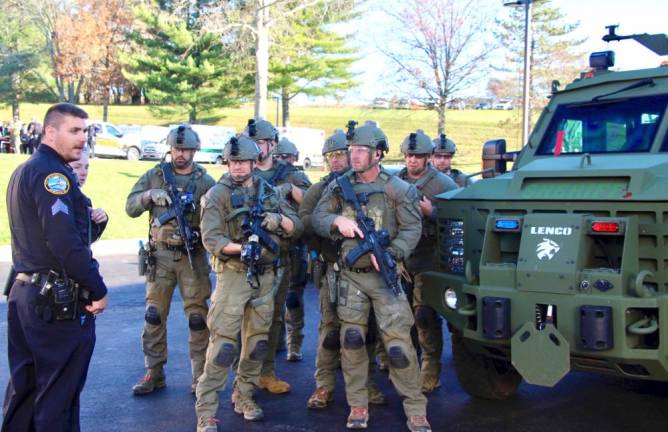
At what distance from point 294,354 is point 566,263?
3.46 meters

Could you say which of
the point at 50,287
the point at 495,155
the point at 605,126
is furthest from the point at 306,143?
the point at 50,287

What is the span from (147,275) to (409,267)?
2133 millimetres

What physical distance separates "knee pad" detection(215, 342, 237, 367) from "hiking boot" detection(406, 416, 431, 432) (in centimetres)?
127

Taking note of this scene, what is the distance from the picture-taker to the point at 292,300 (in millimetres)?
7395

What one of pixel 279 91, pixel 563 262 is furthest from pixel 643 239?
pixel 279 91

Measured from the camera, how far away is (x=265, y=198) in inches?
223

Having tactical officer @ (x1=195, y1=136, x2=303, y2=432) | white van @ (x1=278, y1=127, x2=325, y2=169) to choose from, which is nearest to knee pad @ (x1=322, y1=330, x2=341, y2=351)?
tactical officer @ (x1=195, y1=136, x2=303, y2=432)

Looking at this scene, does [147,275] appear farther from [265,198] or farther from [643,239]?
[643,239]

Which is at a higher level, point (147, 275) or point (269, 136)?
point (269, 136)

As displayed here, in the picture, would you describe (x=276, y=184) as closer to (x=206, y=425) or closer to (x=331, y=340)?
(x=331, y=340)

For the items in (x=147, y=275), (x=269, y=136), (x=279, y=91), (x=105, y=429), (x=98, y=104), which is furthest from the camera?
(x=98, y=104)

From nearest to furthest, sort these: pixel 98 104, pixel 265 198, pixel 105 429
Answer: pixel 105 429, pixel 265 198, pixel 98 104

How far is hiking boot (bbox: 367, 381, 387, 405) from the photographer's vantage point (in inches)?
234

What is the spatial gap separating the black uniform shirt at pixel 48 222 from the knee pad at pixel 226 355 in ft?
4.00
